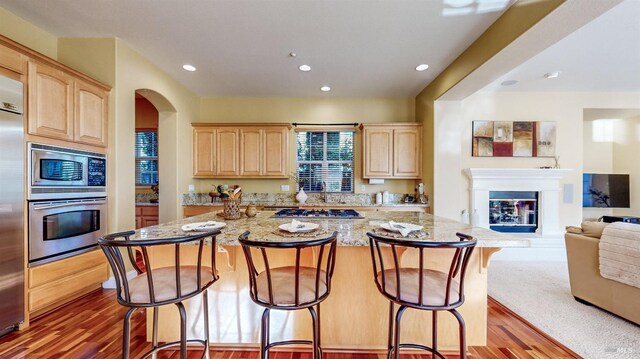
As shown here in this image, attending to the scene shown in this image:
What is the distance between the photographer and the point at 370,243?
56.3 inches

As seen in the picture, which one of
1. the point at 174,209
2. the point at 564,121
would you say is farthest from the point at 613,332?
the point at 174,209

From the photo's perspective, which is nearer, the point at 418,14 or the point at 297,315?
the point at 297,315

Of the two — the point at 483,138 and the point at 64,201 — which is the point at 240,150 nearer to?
the point at 64,201

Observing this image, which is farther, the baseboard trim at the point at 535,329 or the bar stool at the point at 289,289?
the baseboard trim at the point at 535,329

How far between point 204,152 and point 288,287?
152 inches

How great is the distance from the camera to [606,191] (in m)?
4.73

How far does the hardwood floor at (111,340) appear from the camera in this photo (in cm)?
183

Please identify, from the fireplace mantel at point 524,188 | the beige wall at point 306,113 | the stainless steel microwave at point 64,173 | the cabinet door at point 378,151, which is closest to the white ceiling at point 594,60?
the fireplace mantel at point 524,188

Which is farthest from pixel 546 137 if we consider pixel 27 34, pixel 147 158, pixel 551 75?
pixel 147 158

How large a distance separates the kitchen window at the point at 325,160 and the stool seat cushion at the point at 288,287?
3347 millimetres

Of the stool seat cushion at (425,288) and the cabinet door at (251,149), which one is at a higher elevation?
the cabinet door at (251,149)

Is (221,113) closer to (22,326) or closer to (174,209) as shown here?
(174,209)

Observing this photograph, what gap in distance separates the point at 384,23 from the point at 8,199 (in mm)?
3512

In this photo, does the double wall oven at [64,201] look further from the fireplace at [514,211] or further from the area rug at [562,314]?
the fireplace at [514,211]
